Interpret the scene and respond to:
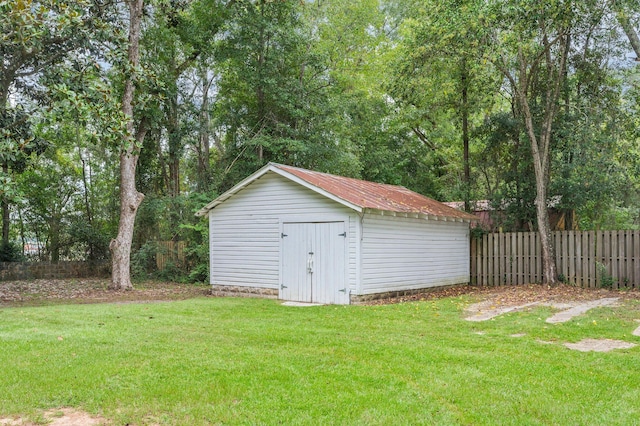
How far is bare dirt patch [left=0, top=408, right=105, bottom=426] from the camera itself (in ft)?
11.7

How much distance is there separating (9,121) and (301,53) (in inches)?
418

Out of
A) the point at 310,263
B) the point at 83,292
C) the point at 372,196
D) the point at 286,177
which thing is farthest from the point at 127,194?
the point at 372,196

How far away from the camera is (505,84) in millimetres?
15383

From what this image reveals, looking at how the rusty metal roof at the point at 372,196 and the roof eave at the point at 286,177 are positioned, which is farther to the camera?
the rusty metal roof at the point at 372,196

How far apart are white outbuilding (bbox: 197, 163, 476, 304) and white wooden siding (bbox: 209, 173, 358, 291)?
0.08ft

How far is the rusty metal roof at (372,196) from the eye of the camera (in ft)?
35.4

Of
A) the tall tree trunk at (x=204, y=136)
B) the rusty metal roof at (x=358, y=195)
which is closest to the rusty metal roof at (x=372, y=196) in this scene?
the rusty metal roof at (x=358, y=195)

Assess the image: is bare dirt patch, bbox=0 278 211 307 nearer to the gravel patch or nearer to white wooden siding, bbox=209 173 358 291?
white wooden siding, bbox=209 173 358 291

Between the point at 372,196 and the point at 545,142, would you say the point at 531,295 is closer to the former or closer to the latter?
the point at 372,196

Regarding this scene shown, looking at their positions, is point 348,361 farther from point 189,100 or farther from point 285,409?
point 189,100

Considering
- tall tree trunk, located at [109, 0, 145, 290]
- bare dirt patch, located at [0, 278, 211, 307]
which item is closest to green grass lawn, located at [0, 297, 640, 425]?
bare dirt patch, located at [0, 278, 211, 307]

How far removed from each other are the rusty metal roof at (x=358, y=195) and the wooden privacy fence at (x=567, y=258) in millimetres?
1290

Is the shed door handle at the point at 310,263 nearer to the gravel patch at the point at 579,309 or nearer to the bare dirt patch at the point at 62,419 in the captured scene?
the gravel patch at the point at 579,309

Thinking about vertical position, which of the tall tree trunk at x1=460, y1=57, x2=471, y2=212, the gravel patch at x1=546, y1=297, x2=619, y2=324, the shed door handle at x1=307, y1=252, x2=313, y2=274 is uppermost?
the tall tree trunk at x1=460, y1=57, x2=471, y2=212
